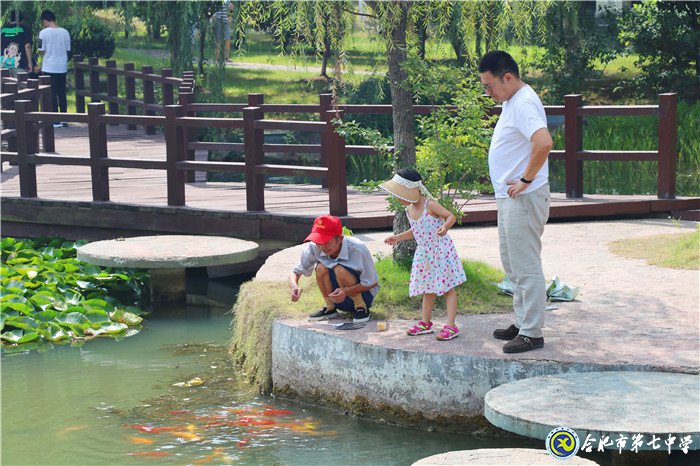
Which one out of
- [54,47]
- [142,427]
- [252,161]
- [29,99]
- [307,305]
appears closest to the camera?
[142,427]

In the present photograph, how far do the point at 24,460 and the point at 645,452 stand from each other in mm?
3616

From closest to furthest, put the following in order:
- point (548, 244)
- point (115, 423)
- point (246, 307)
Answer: point (115, 423), point (246, 307), point (548, 244)

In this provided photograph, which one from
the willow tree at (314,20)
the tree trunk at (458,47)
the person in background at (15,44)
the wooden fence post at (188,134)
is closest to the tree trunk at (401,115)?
the willow tree at (314,20)

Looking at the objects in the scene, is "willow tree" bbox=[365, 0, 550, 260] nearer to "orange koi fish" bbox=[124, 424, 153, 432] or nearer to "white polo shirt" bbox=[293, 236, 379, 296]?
"white polo shirt" bbox=[293, 236, 379, 296]

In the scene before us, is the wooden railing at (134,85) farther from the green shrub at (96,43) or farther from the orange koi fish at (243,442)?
the orange koi fish at (243,442)

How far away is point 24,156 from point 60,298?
124 inches

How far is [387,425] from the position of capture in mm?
7504

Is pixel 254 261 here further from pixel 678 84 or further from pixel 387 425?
pixel 678 84

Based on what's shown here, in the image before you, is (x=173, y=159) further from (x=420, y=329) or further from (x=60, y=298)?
(x=420, y=329)

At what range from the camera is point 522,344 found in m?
7.17

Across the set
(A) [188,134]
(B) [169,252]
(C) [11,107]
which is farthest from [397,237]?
(C) [11,107]

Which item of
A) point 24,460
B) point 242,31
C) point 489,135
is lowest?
point 24,460

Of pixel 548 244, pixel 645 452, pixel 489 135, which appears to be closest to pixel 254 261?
pixel 548 244

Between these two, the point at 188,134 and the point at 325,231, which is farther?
the point at 188,134
